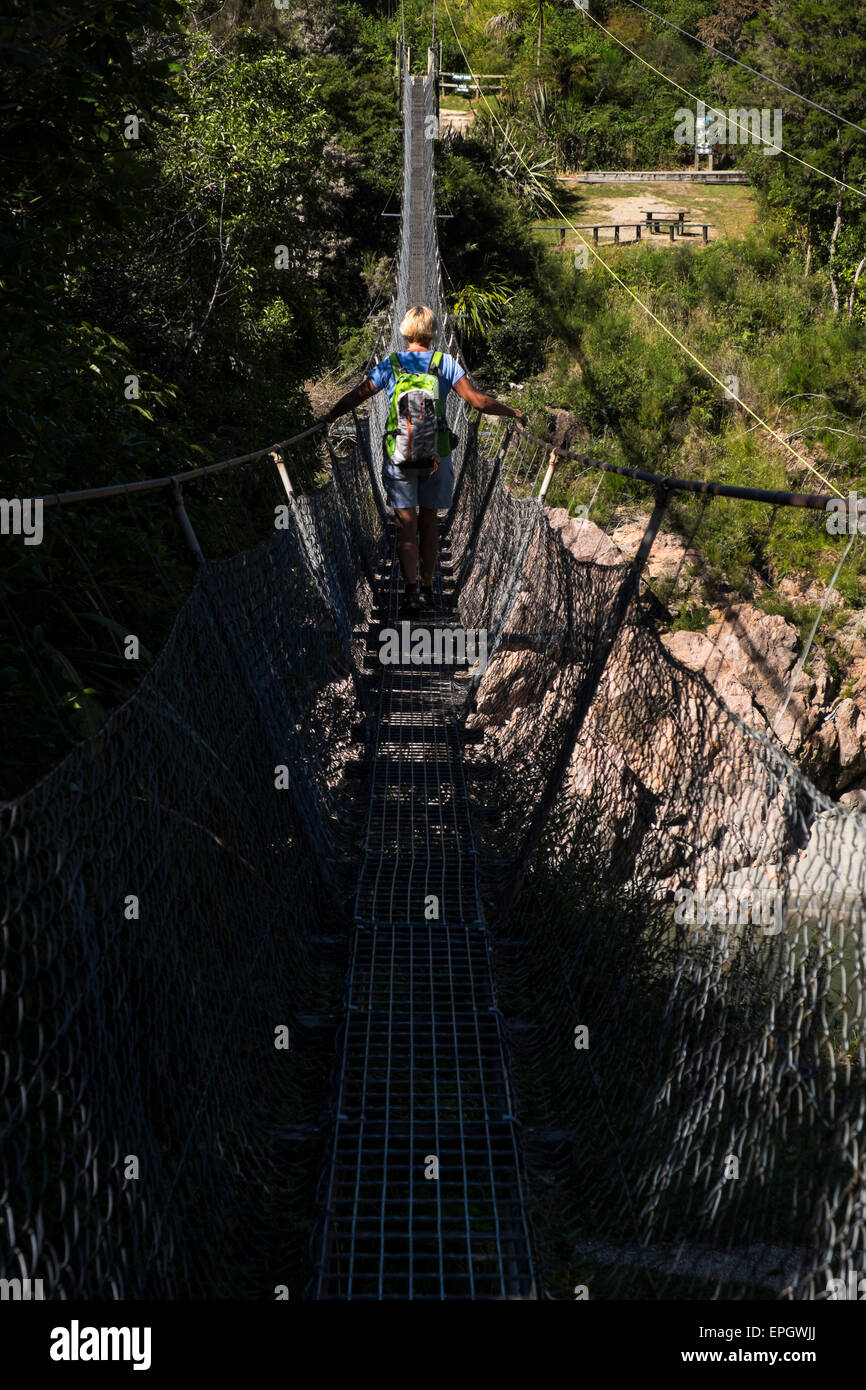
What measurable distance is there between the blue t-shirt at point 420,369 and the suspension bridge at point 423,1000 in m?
1.09

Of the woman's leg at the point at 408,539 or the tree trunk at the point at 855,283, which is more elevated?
the tree trunk at the point at 855,283

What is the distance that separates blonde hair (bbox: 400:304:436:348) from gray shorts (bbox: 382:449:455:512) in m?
0.42

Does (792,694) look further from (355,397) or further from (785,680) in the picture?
(355,397)

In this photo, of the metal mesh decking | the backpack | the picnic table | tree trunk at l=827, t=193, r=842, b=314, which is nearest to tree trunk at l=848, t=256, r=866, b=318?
tree trunk at l=827, t=193, r=842, b=314

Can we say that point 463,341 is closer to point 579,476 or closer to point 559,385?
point 559,385

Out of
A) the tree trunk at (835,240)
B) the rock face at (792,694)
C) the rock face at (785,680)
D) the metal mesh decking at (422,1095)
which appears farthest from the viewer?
the tree trunk at (835,240)

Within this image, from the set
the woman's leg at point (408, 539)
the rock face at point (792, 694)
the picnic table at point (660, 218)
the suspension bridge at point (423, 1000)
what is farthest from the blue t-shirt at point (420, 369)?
the picnic table at point (660, 218)

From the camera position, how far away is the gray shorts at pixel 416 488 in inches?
160

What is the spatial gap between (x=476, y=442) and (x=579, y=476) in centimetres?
1029

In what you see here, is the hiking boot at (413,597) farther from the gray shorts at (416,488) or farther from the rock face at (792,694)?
the rock face at (792,694)

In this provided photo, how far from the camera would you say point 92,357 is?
13.8ft

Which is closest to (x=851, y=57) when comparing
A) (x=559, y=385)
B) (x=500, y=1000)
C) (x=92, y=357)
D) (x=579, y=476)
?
(x=559, y=385)

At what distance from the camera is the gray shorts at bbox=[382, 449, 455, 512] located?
13.3 ft

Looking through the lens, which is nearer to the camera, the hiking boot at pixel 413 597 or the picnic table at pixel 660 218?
the hiking boot at pixel 413 597
